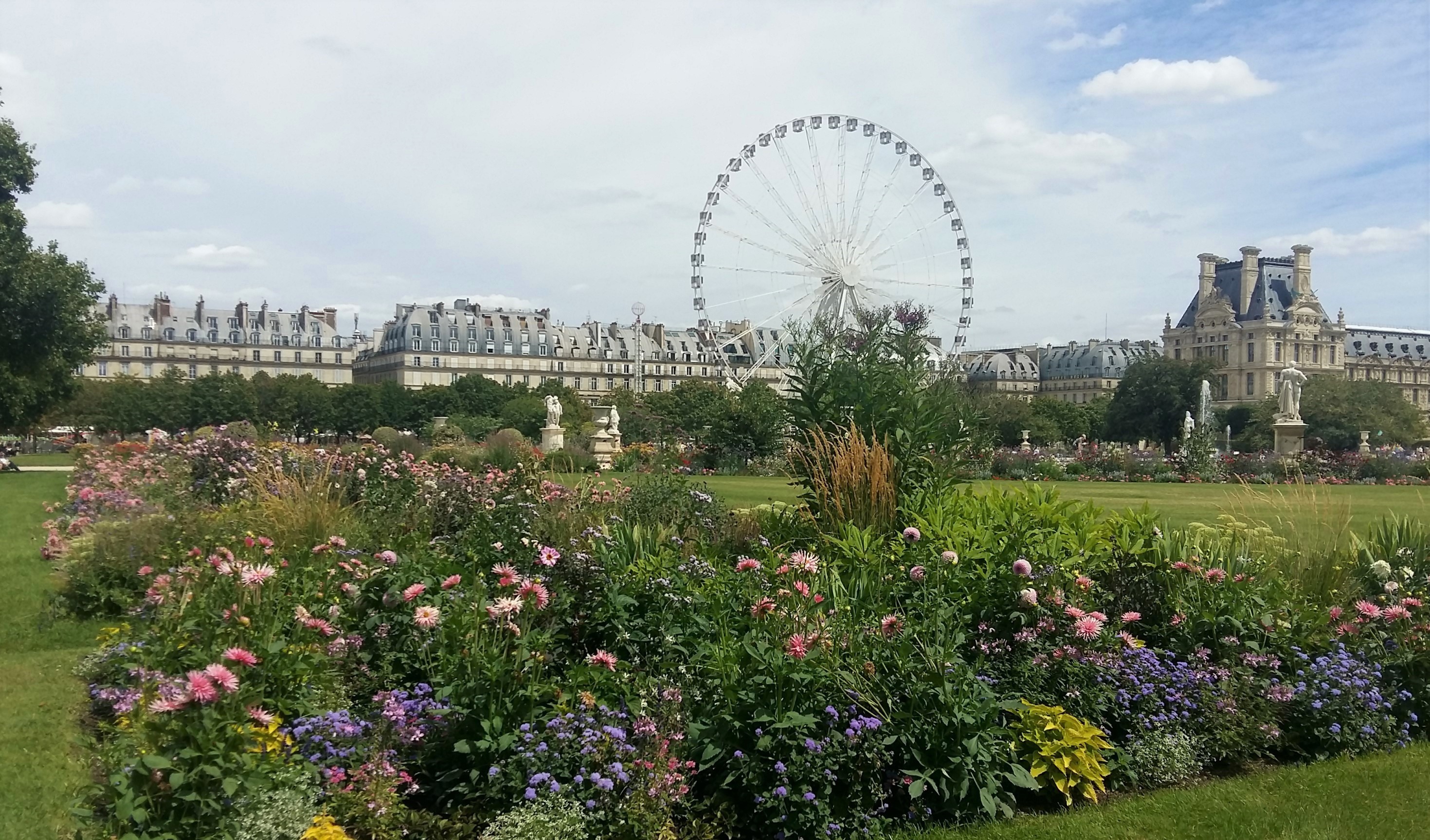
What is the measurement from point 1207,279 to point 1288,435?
90363mm

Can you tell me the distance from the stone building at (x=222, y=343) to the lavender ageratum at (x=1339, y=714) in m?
97.6

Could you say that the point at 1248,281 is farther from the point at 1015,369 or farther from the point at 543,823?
the point at 543,823

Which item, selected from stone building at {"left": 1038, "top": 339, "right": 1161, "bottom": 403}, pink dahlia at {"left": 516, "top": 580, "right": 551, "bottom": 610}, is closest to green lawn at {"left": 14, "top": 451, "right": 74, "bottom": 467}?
pink dahlia at {"left": 516, "top": 580, "right": 551, "bottom": 610}

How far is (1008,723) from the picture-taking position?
190 inches

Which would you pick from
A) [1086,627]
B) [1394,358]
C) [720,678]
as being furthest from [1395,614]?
[1394,358]

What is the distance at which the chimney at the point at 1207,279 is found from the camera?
114 metres

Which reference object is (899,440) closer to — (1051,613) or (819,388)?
(819,388)

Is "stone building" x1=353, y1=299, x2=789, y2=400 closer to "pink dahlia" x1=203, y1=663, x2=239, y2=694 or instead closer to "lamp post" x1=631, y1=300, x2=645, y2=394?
"lamp post" x1=631, y1=300, x2=645, y2=394

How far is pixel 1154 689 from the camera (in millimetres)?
5195

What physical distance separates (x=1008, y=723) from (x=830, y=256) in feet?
96.9

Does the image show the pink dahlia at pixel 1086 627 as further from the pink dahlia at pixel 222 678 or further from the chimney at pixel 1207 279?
the chimney at pixel 1207 279

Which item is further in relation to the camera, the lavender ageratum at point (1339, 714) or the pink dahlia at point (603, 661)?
the lavender ageratum at point (1339, 714)

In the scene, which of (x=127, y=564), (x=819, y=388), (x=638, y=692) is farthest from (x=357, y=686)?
(x=819, y=388)

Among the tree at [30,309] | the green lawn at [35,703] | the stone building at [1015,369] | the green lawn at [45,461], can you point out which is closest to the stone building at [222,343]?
A: the green lawn at [45,461]
